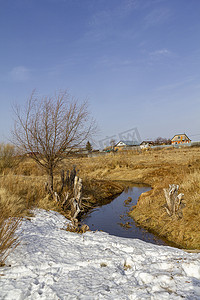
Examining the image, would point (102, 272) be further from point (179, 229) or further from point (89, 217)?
point (89, 217)

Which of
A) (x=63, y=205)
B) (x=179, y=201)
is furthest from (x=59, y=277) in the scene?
(x=63, y=205)

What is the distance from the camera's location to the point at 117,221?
8.23m

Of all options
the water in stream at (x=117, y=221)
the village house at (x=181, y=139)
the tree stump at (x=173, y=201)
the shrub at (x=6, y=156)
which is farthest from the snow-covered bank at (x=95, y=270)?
the village house at (x=181, y=139)

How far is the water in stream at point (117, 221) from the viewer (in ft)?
22.0

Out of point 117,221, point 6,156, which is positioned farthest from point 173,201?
point 6,156

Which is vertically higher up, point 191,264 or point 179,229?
point 191,264

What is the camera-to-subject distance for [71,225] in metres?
6.38

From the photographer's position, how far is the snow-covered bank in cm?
290

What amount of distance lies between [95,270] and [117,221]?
4.65m

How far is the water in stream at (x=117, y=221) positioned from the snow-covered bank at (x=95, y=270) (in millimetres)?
1631

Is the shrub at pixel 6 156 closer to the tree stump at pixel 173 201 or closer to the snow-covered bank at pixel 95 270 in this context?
the snow-covered bank at pixel 95 270

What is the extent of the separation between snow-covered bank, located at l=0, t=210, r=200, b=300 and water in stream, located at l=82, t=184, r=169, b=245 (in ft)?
5.35

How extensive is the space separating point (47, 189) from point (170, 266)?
22.0 feet

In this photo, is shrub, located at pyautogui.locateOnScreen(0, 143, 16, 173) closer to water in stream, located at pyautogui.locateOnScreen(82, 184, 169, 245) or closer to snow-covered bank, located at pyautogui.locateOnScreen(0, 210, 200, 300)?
water in stream, located at pyautogui.locateOnScreen(82, 184, 169, 245)
